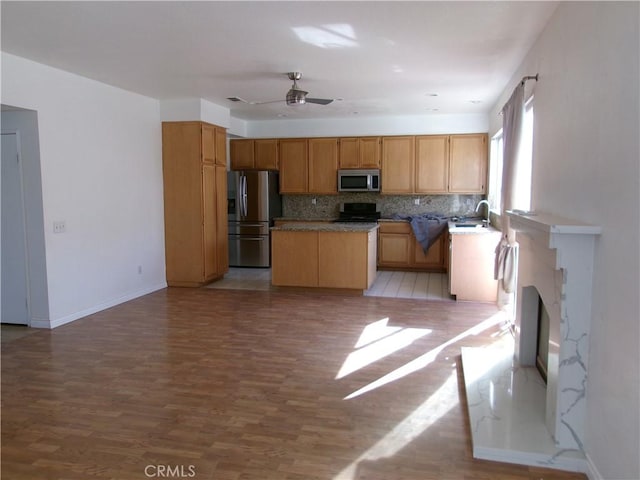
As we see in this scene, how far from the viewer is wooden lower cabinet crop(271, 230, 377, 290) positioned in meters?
5.90

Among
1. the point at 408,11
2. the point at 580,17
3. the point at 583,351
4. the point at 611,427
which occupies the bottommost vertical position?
the point at 611,427

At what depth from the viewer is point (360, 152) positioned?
26.0 ft

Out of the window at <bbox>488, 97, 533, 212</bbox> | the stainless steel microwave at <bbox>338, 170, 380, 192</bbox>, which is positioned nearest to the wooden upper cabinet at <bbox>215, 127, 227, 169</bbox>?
the stainless steel microwave at <bbox>338, 170, 380, 192</bbox>

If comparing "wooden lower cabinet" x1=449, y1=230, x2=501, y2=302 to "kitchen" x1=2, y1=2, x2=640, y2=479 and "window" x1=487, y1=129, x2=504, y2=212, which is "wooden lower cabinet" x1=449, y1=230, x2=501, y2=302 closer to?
"window" x1=487, y1=129, x2=504, y2=212

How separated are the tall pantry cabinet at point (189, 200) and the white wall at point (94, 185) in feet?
0.42

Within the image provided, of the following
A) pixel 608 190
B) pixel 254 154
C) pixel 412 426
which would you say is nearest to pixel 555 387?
pixel 412 426

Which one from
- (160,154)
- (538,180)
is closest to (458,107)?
(538,180)

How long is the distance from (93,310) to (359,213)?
14.8 ft

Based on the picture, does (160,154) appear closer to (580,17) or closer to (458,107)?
(458,107)

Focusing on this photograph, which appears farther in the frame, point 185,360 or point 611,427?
point 185,360

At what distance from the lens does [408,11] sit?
123 inches

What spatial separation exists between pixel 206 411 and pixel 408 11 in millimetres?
2907

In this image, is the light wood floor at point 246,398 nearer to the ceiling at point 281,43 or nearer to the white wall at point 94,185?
the white wall at point 94,185

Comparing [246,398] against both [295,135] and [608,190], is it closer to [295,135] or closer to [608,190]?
[608,190]
